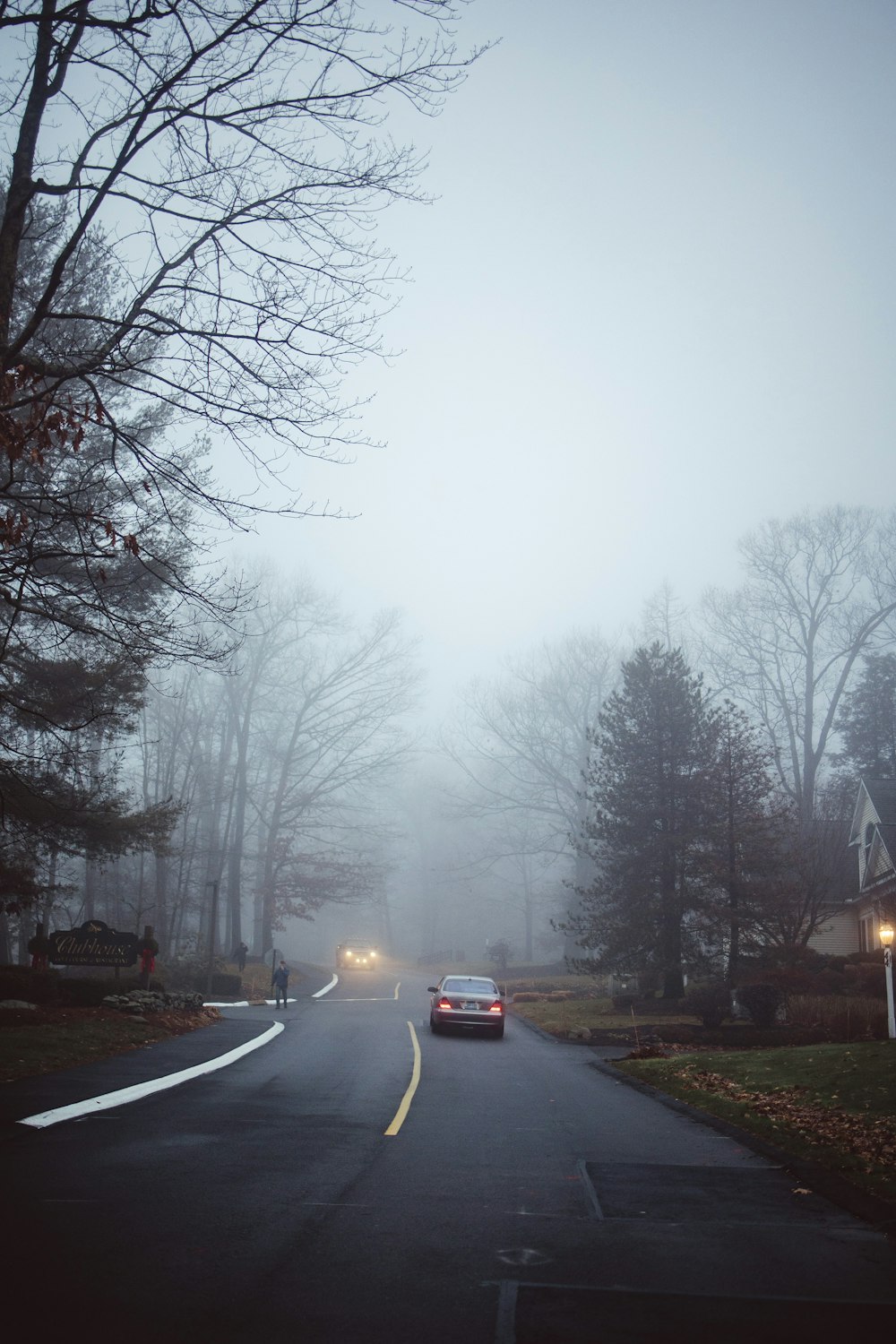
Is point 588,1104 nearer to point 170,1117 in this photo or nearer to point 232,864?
point 170,1117

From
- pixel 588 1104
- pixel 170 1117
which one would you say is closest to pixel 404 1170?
pixel 170 1117

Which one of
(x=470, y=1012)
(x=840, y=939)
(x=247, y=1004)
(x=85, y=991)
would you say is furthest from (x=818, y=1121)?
(x=840, y=939)

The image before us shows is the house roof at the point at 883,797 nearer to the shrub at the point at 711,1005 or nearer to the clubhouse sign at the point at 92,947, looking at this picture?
the shrub at the point at 711,1005

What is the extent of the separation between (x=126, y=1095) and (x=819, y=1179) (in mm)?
7557

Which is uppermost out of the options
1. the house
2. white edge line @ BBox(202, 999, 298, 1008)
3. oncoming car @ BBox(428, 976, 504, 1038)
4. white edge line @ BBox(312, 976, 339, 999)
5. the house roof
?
the house roof

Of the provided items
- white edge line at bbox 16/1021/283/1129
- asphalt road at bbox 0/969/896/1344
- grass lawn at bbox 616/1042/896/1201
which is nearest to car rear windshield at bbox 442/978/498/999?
grass lawn at bbox 616/1042/896/1201

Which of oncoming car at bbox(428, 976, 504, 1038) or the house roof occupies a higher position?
the house roof

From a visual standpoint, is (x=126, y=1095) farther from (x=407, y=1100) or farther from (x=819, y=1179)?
(x=819, y=1179)

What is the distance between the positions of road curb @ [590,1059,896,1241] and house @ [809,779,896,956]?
20703mm

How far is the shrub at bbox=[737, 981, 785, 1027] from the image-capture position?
24234 mm

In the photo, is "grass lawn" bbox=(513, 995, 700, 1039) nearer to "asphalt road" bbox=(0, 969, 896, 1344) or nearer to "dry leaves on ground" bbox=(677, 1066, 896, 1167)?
"dry leaves on ground" bbox=(677, 1066, 896, 1167)

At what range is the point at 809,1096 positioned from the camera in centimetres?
1319

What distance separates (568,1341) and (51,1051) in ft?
41.8

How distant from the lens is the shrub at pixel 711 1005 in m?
24.9
